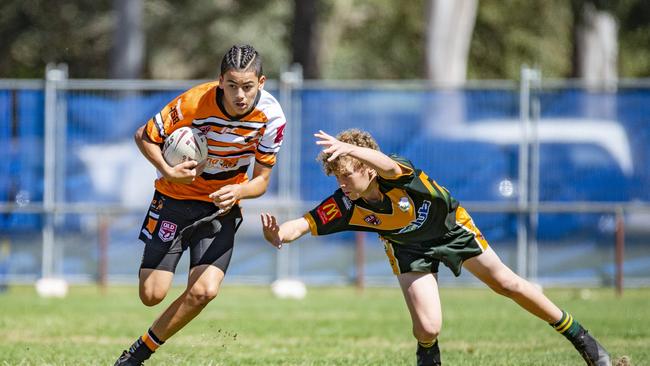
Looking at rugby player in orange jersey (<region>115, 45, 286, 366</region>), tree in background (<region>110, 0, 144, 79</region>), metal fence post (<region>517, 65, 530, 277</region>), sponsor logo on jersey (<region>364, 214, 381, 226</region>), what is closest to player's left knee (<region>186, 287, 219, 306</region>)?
rugby player in orange jersey (<region>115, 45, 286, 366</region>)

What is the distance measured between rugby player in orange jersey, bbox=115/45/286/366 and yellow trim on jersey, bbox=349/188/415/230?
0.67m

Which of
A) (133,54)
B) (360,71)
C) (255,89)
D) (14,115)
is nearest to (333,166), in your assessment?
(255,89)

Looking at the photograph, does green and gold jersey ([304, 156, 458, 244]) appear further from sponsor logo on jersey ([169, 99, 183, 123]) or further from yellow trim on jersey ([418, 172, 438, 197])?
sponsor logo on jersey ([169, 99, 183, 123])

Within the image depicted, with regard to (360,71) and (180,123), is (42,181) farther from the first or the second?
(360,71)

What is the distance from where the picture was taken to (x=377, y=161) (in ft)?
22.4

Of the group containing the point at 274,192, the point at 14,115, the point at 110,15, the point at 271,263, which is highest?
the point at 110,15

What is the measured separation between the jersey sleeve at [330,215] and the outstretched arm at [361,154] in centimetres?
47

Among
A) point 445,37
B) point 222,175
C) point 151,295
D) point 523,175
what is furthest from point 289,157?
point 151,295

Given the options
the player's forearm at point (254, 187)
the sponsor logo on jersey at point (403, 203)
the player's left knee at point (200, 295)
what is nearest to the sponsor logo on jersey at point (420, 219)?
the sponsor logo on jersey at point (403, 203)

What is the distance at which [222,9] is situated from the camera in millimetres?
35250

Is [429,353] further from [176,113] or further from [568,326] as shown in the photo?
[176,113]

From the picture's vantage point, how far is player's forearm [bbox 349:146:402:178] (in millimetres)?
6727

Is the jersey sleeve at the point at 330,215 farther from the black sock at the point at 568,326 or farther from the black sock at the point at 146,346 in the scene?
the black sock at the point at 568,326

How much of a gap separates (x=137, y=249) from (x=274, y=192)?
206 centimetres
